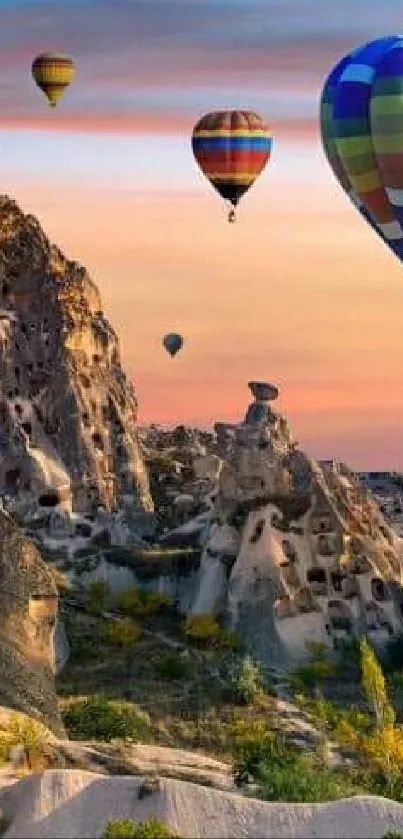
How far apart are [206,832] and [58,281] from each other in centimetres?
6889

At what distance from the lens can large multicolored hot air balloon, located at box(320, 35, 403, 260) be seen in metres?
63.4

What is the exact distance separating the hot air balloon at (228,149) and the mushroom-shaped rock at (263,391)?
9.30 meters

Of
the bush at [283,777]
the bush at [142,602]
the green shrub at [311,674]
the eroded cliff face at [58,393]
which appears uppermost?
the eroded cliff face at [58,393]

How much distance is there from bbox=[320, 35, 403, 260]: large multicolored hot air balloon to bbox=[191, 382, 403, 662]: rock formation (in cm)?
1235

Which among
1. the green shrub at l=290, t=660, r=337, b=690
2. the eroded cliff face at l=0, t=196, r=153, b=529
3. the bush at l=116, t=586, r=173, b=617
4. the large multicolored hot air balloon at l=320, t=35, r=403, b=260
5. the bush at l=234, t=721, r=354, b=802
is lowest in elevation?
the green shrub at l=290, t=660, r=337, b=690

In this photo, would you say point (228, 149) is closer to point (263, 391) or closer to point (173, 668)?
point (263, 391)

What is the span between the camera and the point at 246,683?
212ft

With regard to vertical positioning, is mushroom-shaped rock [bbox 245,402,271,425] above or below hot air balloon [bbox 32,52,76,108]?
below

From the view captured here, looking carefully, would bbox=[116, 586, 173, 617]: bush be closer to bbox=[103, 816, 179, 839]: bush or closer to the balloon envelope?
the balloon envelope

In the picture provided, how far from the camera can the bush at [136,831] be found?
32000mm

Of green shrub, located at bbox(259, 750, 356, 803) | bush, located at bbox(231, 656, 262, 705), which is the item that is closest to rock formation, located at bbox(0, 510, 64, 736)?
green shrub, located at bbox(259, 750, 356, 803)

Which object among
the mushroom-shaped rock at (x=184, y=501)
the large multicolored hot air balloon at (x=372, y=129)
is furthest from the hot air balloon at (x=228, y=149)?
the mushroom-shaped rock at (x=184, y=501)

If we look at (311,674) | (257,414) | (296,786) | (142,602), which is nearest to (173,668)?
(311,674)

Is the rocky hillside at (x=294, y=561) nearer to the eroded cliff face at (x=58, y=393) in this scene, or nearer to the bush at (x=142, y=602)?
the bush at (x=142, y=602)
